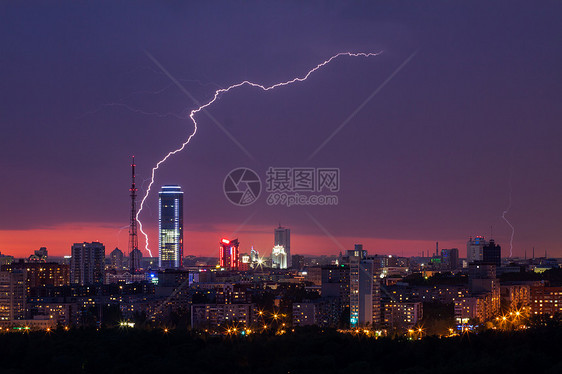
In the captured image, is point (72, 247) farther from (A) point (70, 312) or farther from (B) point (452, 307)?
(B) point (452, 307)

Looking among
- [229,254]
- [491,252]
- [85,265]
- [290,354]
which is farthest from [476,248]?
[290,354]

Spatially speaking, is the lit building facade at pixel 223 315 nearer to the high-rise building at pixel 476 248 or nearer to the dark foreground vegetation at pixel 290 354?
the dark foreground vegetation at pixel 290 354

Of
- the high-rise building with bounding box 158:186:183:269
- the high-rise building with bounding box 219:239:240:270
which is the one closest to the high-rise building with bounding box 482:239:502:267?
the high-rise building with bounding box 219:239:240:270

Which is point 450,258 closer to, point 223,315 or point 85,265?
point 85,265

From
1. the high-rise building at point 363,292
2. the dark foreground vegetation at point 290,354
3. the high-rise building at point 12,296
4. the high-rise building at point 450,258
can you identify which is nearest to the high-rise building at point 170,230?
the high-rise building at point 450,258

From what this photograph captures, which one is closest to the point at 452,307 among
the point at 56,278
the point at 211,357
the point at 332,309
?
the point at 332,309

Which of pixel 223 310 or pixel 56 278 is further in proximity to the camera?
pixel 56 278

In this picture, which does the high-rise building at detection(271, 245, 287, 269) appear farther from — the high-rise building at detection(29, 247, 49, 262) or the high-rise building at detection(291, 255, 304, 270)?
the high-rise building at detection(29, 247, 49, 262)
